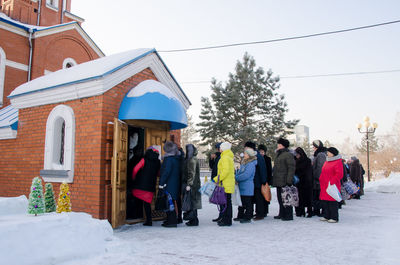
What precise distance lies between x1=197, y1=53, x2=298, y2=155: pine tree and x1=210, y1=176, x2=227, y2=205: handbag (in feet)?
55.3

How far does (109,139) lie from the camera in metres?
6.84

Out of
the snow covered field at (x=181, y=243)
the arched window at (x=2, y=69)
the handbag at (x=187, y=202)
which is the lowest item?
the snow covered field at (x=181, y=243)

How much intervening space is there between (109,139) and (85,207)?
1541mm

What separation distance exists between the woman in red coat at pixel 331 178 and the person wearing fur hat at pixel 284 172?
75cm

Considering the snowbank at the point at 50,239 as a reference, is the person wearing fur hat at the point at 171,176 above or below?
above

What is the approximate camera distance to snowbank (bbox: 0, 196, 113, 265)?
3812mm

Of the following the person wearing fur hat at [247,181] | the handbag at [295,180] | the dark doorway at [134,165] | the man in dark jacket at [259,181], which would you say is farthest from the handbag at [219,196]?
the handbag at [295,180]

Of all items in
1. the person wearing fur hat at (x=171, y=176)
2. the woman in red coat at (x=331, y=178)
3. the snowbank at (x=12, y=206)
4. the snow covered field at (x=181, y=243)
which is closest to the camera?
the snow covered field at (x=181, y=243)

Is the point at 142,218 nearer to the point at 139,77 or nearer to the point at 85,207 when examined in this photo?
the point at 85,207

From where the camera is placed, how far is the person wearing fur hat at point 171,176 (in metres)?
6.81

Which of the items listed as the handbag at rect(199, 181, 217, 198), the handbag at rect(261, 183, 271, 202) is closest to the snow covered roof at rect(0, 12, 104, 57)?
the handbag at rect(199, 181, 217, 198)

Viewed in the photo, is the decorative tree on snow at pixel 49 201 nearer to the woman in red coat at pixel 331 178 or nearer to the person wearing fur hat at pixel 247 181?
the person wearing fur hat at pixel 247 181

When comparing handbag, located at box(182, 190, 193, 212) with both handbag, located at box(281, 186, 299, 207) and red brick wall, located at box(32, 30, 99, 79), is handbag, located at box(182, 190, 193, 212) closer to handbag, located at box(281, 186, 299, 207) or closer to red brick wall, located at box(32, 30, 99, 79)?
handbag, located at box(281, 186, 299, 207)

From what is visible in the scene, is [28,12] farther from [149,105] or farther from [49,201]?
[49,201]
